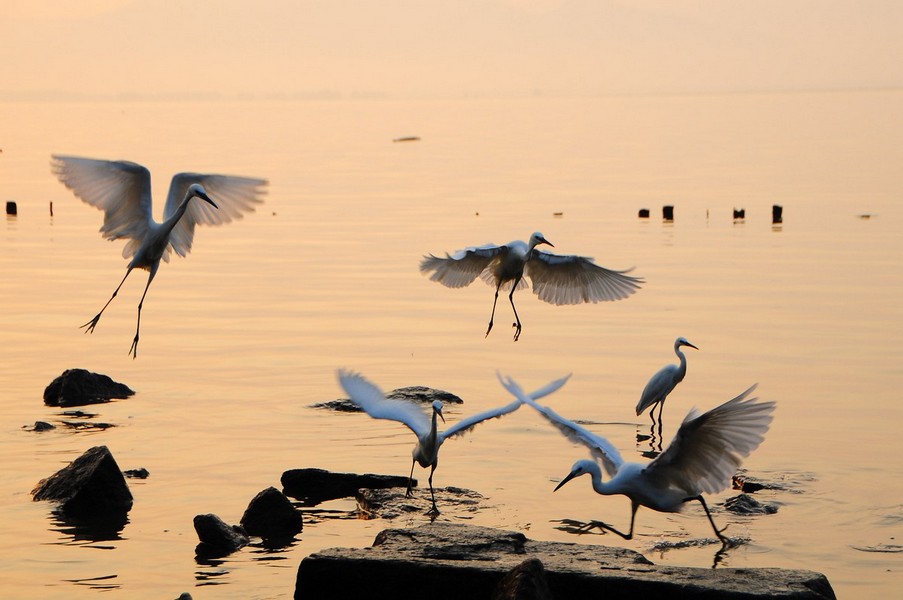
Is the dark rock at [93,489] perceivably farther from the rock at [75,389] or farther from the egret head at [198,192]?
the rock at [75,389]

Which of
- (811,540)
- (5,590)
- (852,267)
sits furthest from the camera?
(852,267)

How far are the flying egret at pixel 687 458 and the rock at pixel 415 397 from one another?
5.35 meters

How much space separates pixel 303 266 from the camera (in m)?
35.1

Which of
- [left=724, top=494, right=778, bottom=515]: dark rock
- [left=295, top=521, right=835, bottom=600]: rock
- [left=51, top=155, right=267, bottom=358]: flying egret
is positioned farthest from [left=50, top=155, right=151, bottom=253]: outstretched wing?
[left=724, top=494, right=778, bottom=515]: dark rock

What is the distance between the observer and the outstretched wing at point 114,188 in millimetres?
16844

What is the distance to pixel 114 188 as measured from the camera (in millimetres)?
17156

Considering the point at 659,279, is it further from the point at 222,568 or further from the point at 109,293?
the point at 222,568

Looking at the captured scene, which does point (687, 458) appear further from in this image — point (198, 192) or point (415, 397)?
point (198, 192)

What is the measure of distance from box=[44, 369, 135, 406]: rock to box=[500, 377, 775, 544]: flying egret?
328 inches

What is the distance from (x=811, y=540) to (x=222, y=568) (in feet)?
17.9

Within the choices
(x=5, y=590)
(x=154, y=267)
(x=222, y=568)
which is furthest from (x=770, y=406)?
(x=154, y=267)

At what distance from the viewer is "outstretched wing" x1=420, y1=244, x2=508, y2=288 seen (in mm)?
18906

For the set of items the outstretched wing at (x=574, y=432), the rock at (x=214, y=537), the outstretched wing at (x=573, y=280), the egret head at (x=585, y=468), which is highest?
the outstretched wing at (x=573, y=280)

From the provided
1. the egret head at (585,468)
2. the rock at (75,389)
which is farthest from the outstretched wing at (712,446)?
the rock at (75,389)
